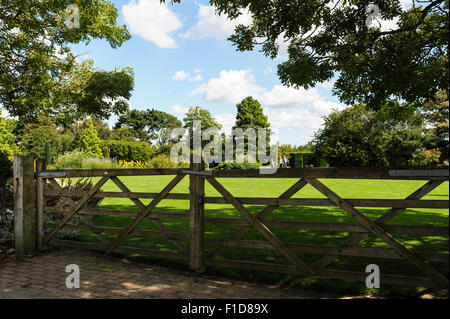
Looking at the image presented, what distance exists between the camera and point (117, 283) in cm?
460

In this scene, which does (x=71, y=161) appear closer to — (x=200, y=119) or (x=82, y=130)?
(x=82, y=130)

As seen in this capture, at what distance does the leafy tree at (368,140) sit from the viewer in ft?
88.4

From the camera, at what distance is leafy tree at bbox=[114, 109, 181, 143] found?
7681 centimetres

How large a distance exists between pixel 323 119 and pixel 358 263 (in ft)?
104

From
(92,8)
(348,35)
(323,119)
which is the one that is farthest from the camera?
(323,119)

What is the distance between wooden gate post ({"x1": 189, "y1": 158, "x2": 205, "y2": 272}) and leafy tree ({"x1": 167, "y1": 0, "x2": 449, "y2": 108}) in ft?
10.2

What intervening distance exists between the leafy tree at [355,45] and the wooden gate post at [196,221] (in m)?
3.11

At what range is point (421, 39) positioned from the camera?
610 centimetres

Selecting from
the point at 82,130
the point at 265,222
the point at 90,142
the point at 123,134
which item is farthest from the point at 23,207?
the point at 123,134

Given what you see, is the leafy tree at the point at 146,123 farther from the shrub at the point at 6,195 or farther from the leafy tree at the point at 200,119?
the shrub at the point at 6,195

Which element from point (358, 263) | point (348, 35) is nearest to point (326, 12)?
point (348, 35)

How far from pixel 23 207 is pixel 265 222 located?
180 inches

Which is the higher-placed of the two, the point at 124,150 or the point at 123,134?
the point at 123,134
